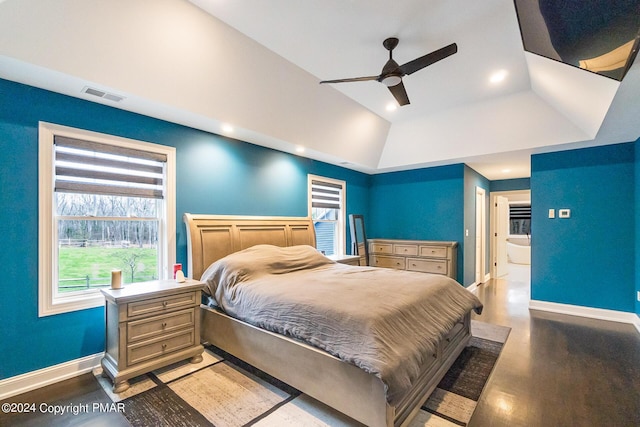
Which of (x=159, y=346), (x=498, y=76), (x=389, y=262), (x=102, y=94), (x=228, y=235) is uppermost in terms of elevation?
(x=498, y=76)

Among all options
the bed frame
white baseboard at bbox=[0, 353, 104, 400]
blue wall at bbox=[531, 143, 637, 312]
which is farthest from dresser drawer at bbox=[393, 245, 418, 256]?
white baseboard at bbox=[0, 353, 104, 400]

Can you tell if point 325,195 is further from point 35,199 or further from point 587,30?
point 587,30

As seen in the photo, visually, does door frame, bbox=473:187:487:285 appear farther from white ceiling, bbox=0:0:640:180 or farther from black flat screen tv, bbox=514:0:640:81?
black flat screen tv, bbox=514:0:640:81

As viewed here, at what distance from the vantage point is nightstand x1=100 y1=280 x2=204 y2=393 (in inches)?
88.3

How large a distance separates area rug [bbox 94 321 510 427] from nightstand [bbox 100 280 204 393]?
0.45ft

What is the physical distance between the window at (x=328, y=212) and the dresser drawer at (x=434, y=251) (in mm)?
1543

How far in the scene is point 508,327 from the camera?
3.71m

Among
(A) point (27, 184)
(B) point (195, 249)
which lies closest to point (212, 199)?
(B) point (195, 249)

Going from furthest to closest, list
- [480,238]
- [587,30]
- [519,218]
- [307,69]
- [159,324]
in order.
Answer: [519,218] < [480,238] < [307,69] < [159,324] < [587,30]

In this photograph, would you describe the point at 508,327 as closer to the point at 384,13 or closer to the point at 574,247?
the point at 574,247

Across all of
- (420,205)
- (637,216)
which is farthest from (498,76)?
(420,205)

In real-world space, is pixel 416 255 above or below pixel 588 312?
above

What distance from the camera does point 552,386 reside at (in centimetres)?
235

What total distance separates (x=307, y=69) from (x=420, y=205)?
368cm
